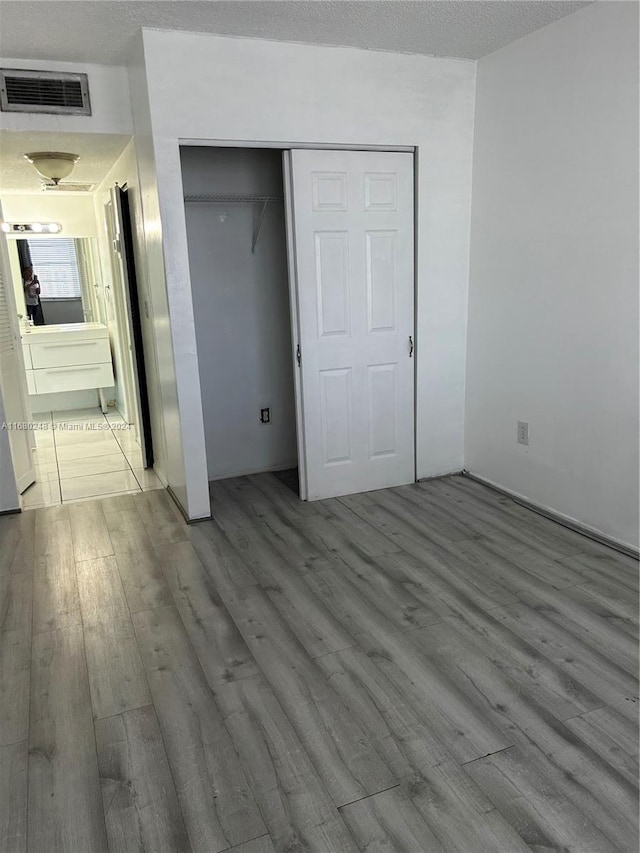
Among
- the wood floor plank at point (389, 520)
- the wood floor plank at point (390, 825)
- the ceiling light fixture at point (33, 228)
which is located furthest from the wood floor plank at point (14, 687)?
the ceiling light fixture at point (33, 228)

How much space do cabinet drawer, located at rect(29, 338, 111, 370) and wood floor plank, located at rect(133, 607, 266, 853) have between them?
4.36 m

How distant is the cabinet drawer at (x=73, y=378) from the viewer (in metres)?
6.27

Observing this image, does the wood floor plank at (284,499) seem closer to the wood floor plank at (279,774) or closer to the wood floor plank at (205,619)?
the wood floor plank at (205,619)

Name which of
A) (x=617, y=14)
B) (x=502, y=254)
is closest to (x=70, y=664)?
(x=502, y=254)

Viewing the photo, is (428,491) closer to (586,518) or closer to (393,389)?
(393,389)

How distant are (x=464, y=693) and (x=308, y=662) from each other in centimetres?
57

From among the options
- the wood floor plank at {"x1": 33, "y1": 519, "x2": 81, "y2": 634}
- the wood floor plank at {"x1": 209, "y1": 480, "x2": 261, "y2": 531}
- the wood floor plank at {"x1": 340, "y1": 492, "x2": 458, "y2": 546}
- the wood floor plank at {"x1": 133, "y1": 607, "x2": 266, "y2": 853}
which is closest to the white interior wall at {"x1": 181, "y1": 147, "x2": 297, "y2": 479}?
the wood floor plank at {"x1": 209, "y1": 480, "x2": 261, "y2": 531}

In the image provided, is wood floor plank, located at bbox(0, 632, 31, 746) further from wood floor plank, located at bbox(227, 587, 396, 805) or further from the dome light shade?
the dome light shade

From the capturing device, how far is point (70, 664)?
238 cm

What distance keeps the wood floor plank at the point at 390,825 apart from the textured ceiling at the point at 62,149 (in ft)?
11.6

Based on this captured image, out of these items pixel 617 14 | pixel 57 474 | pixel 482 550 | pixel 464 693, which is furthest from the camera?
pixel 57 474

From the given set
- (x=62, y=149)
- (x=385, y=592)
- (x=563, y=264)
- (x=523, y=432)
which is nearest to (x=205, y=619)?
(x=385, y=592)

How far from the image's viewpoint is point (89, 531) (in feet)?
12.0

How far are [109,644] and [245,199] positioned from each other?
287 cm
